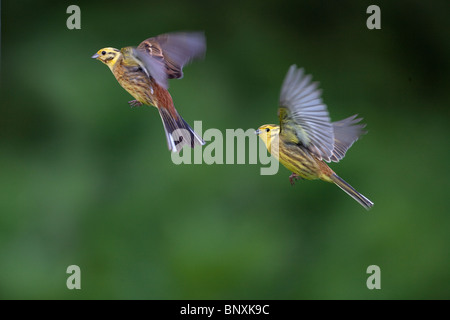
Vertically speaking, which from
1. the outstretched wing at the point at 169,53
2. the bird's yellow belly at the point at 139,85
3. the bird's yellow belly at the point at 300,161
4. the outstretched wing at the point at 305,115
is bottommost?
the bird's yellow belly at the point at 300,161

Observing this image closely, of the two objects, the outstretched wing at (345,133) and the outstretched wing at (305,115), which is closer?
the outstretched wing at (305,115)

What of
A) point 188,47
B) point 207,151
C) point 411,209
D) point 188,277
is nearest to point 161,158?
point 188,277

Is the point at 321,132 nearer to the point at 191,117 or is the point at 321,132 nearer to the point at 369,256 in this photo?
the point at 191,117

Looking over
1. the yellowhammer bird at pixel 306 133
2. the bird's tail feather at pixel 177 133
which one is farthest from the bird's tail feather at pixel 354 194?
the bird's tail feather at pixel 177 133

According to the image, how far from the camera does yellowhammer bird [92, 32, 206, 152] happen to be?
505 mm

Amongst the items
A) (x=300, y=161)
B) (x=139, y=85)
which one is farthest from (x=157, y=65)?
(x=300, y=161)

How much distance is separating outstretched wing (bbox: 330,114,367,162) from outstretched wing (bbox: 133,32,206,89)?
152mm

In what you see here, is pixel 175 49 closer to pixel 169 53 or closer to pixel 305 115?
pixel 169 53

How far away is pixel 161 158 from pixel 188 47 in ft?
5.09

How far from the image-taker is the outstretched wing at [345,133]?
0.56m

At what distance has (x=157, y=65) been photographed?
0.49 m

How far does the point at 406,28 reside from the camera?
229 cm

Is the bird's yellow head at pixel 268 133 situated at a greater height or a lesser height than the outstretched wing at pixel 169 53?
lesser

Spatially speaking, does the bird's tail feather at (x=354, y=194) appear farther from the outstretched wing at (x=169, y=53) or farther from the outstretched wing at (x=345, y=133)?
the outstretched wing at (x=169, y=53)
